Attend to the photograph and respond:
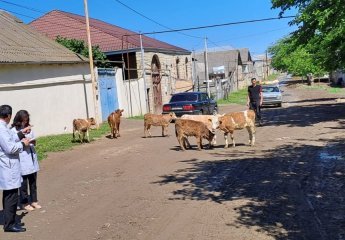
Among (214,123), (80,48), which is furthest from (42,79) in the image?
(80,48)

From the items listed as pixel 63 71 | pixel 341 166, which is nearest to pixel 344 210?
pixel 341 166

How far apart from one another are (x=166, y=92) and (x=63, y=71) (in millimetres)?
18563

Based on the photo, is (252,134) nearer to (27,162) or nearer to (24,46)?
(27,162)

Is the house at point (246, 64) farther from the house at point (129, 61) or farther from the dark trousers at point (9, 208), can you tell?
the dark trousers at point (9, 208)

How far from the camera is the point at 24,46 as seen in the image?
20938 mm

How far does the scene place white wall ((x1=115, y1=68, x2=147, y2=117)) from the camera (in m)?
29.3

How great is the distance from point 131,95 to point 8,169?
24888mm

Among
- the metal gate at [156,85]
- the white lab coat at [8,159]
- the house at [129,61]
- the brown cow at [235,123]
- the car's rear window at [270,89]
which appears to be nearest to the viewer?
the white lab coat at [8,159]

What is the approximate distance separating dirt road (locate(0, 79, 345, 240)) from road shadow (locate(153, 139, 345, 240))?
1 cm

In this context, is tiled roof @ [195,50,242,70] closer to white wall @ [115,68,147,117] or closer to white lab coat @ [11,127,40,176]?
white wall @ [115,68,147,117]

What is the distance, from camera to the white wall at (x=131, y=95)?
29.3m

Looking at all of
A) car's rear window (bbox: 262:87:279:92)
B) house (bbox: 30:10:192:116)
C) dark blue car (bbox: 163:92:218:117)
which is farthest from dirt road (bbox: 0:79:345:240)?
car's rear window (bbox: 262:87:279:92)

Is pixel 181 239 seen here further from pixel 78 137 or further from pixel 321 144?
pixel 78 137

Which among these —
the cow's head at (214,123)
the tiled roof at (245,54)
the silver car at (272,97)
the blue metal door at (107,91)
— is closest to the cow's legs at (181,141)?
the cow's head at (214,123)
